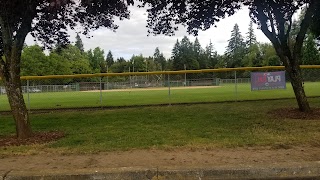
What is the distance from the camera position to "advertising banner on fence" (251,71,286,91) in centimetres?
1730

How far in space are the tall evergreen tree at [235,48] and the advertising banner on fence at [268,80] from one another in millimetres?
90974

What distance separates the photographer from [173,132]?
8734 mm

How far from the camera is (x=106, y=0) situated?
8156 mm

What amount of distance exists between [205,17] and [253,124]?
3.97 meters

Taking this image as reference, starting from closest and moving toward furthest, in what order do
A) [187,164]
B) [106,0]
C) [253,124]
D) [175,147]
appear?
[187,164] → [175,147] → [106,0] → [253,124]

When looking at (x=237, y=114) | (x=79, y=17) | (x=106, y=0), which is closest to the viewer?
(x=106, y=0)

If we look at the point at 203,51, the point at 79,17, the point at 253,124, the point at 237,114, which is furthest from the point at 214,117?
the point at 203,51

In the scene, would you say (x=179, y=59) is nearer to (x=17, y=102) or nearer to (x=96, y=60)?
(x=96, y=60)

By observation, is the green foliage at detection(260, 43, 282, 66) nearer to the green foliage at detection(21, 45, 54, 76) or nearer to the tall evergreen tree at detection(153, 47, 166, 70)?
the tall evergreen tree at detection(153, 47, 166, 70)

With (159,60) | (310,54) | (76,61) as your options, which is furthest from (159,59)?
(310,54)

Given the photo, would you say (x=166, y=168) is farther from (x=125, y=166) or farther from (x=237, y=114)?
(x=237, y=114)

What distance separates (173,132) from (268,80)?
10.0 metres

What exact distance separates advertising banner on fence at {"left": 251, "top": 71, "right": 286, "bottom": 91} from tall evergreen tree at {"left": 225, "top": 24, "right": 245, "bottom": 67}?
9097 cm

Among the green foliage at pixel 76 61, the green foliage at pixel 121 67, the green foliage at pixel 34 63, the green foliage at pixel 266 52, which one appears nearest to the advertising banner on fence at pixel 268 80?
the green foliage at pixel 34 63
